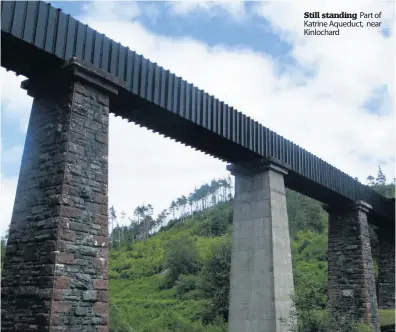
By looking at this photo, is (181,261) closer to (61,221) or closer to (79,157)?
(79,157)

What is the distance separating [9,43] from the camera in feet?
25.5

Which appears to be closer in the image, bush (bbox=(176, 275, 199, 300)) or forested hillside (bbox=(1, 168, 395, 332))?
forested hillside (bbox=(1, 168, 395, 332))

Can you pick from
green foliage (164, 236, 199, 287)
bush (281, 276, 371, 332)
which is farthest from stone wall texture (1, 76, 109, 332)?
green foliage (164, 236, 199, 287)

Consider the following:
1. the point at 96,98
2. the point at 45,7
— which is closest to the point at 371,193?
the point at 96,98

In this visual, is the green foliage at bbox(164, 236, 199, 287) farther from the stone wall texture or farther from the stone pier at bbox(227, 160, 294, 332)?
the stone wall texture

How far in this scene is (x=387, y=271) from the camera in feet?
74.1

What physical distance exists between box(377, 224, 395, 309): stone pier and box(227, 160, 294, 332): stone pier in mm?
11231

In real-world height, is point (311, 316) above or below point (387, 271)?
below

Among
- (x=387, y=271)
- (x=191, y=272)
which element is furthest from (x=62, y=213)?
(x=191, y=272)

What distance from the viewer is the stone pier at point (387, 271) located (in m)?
22.3

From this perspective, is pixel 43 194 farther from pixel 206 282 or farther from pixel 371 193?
pixel 206 282

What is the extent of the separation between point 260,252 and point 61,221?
7562mm

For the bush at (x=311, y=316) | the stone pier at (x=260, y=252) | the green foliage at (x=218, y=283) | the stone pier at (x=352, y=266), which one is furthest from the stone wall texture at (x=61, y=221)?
the green foliage at (x=218, y=283)

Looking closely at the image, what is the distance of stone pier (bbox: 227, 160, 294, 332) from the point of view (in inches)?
511
